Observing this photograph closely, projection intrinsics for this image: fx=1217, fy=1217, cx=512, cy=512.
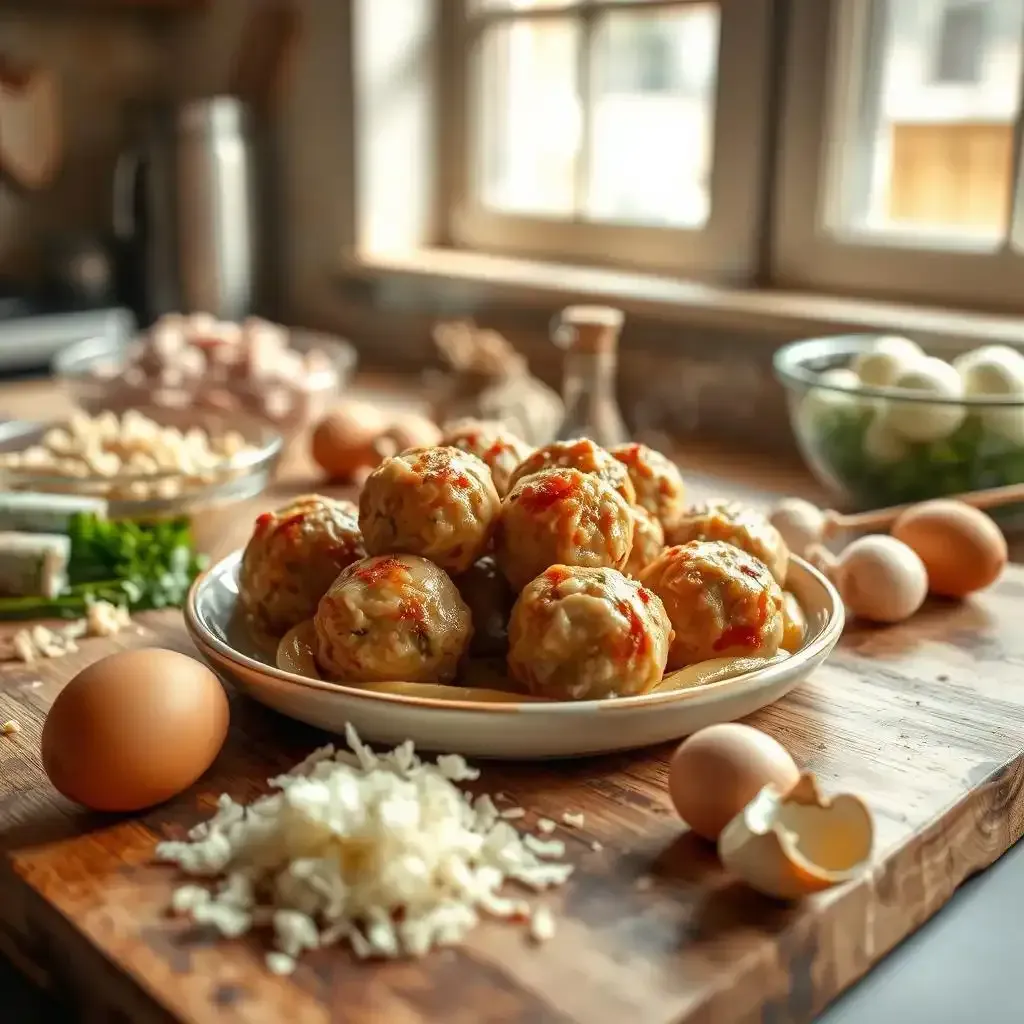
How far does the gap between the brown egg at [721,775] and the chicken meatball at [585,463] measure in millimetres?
204

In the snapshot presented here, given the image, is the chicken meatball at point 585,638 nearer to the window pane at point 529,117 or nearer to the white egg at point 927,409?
the white egg at point 927,409

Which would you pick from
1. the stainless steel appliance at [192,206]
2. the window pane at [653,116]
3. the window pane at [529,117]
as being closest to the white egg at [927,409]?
the window pane at [653,116]

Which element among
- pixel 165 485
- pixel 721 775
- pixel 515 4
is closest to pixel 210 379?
pixel 165 485

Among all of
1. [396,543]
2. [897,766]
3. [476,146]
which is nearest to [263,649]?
[396,543]

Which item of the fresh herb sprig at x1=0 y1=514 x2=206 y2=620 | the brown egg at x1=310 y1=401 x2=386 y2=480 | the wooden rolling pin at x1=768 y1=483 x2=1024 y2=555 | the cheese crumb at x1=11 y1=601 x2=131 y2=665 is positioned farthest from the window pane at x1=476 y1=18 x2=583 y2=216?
the cheese crumb at x1=11 y1=601 x2=131 y2=665

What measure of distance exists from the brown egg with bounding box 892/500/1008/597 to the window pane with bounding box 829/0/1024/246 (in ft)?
2.16

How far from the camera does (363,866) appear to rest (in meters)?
0.59

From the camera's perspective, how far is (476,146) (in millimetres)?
2168

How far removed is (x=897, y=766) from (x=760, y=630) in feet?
0.38

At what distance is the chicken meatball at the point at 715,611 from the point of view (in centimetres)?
76

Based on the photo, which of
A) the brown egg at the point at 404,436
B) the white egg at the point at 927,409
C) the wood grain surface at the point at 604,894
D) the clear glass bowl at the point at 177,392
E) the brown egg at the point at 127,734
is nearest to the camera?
the wood grain surface at the point at 604,894

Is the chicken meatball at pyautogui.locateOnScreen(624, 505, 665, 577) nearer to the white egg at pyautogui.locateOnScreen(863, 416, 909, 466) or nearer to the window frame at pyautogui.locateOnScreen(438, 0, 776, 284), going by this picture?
the white egg at pyautogui.locateOnScreen(863, 416, 909, 466)

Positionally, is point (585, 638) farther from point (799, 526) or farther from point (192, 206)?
point (192, 206)

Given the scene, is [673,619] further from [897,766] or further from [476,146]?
[476,146]
